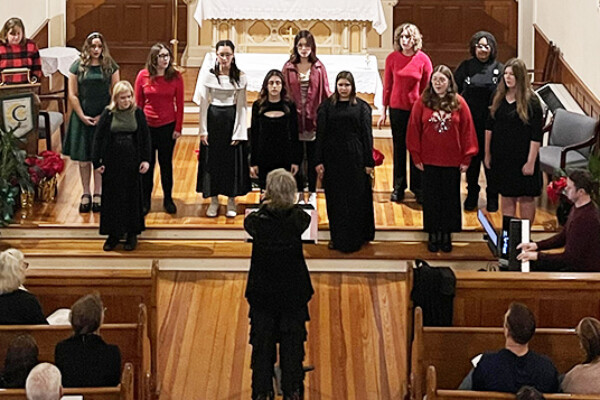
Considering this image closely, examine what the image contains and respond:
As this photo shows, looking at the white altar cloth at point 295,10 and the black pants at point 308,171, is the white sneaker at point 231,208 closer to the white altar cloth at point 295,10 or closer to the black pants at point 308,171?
the black pants at point 308,171

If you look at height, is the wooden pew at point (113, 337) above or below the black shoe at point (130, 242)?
below

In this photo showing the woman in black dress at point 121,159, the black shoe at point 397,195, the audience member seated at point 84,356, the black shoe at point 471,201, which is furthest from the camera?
the black shoe at point 397,195

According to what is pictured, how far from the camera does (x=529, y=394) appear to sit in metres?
5.26

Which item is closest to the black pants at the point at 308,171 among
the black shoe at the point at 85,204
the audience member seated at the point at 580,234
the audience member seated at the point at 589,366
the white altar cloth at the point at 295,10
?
the black shoe at the point at 85,204

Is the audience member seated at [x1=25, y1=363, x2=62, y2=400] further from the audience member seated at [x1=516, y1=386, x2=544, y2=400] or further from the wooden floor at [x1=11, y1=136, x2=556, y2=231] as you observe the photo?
the wooden floor at [x1=11, y1=136, x2=556, y2=231]

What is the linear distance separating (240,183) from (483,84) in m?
1.90

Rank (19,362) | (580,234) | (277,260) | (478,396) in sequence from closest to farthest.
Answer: (478,396)
(19,362)
(277,260)
(580,234)

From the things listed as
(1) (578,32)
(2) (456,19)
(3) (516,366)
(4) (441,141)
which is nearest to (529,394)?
(3) (516,366)

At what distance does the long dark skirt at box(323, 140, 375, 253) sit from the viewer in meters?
8.88

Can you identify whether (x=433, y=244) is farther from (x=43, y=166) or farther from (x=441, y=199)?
(x=43, y=166)

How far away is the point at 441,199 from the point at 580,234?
1848mm

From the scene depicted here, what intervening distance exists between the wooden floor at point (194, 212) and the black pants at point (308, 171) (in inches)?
9.5

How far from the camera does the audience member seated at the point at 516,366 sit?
5730mm

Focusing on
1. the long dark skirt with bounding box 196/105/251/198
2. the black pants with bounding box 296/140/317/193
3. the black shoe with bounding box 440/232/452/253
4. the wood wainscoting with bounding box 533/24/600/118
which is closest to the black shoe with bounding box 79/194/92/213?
the long dark skirt with bounding box 196/105/251/198
